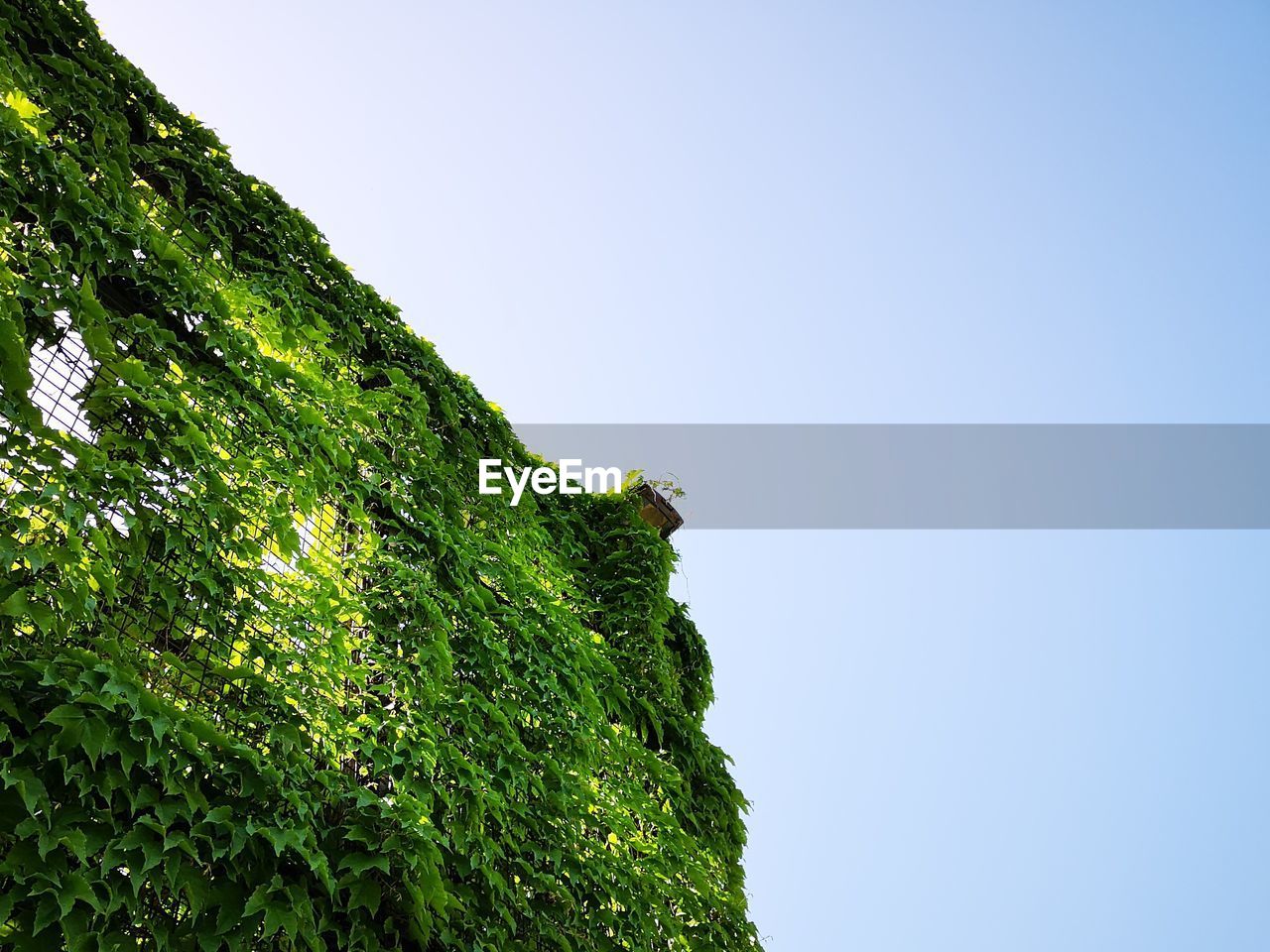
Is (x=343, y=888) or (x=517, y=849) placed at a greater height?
(x=517, y=849)

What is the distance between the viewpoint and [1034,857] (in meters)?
47.0

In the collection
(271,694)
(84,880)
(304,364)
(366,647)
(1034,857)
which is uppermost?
(1034,857)

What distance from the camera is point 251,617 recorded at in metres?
2.53

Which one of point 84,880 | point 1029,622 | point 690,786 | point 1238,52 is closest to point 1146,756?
point 1029,622

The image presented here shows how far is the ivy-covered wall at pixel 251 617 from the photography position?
6.45ft

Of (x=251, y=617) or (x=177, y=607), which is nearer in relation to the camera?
(x=177, y=607)

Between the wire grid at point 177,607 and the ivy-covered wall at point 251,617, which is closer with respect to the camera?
the ivy-covered wall at point 251,617

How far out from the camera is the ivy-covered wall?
6.45ft

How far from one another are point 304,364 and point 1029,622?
178 ft

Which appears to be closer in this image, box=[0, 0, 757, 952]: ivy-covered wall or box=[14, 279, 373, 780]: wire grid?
box=[0, 0, 757, 952]: ivy-covered wall

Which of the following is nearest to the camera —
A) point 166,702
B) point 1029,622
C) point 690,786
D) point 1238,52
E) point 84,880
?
point 84,880

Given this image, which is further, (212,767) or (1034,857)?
(1034,857)

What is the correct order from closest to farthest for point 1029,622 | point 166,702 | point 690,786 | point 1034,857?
point 166,702, point 690,786, point 1034,857, point 1029,622

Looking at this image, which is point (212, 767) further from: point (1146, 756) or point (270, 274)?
point (1146, 756)
